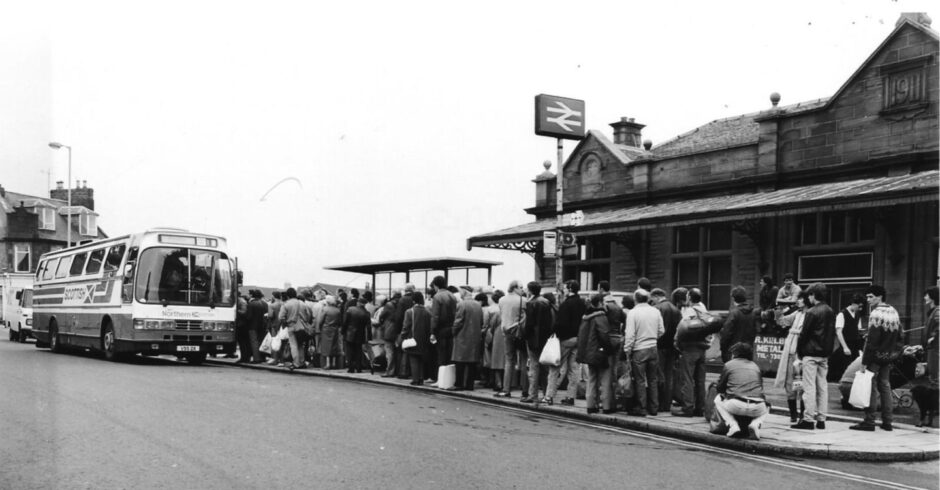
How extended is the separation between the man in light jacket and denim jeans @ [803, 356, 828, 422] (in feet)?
6.27

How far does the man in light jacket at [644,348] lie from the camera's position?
37.6 feet

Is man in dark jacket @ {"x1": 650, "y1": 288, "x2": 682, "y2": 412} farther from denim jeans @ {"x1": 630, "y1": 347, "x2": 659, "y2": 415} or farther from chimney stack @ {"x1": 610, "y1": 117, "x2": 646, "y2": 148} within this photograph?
chimney stack @ {"x1": 610, "y1": 117, "x2": 646, "y2": 148}

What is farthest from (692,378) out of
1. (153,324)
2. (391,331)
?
(153,324)

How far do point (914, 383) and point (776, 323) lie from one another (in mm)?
4795

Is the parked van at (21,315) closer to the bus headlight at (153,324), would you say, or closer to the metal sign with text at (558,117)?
the bus headlight at (153,324)

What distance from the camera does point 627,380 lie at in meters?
11.7

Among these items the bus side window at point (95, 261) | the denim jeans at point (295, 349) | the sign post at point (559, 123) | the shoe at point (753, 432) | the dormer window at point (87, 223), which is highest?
the sign post at point (559, 123)

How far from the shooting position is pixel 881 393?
34.3ft

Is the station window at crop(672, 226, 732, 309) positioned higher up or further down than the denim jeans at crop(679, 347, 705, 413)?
higher up

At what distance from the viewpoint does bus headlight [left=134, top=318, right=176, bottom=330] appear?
1780cm

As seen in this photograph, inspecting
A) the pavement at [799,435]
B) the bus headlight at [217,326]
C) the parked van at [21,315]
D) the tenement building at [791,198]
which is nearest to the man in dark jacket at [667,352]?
the pavement at [799,435]

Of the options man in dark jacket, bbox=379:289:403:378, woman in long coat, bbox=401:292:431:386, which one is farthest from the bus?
woman in long coat, bbox=401:292:431:386

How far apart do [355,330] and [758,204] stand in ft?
28.5

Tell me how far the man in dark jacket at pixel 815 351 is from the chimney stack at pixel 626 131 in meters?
20.4
